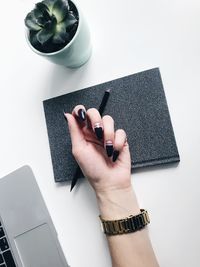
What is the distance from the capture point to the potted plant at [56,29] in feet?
1.71

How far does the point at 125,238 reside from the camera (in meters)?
0.53

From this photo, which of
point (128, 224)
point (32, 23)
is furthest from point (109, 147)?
point (32, 23)

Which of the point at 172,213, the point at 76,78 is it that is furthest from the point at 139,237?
the point at 76,78

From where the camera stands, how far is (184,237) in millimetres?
511

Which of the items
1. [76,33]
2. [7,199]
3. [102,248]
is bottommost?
[102,248]

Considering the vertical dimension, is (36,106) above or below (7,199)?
above

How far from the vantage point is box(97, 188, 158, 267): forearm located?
0.51 m

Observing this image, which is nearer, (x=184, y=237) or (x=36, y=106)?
(x=184, y=237)

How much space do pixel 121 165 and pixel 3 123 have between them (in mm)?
247

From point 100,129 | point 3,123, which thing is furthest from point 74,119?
point 3,123

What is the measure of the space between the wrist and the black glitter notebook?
0.15ft

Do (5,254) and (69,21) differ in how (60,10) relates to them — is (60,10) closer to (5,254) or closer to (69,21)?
(69,21)

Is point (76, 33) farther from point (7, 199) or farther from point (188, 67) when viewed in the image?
point (7, 199)

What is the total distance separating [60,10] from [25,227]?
35 centimetres
